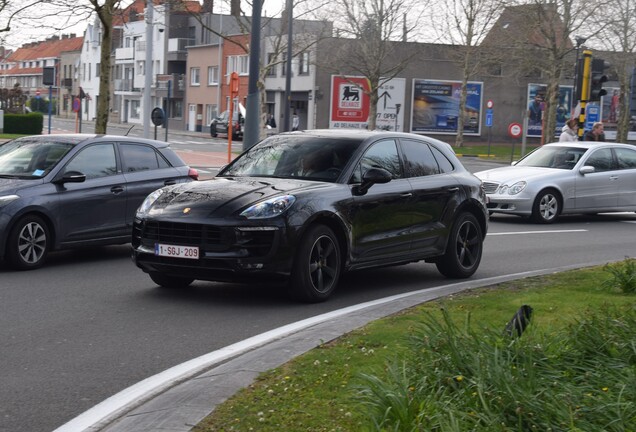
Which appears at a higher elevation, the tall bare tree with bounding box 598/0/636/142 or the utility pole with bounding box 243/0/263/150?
the tall bare tree with bounding box 598/0/636/142

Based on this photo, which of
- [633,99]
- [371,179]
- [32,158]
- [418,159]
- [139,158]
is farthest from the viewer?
[633,99]

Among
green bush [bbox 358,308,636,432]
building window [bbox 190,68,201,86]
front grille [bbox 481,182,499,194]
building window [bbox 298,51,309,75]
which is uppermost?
building window [bbox 298,51,309,75]

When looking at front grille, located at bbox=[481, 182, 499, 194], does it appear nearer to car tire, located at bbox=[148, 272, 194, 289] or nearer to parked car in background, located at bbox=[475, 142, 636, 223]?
parked car in background, located at bbox=[475, 142, 636, 223]

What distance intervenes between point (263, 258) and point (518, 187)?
11.1 metres

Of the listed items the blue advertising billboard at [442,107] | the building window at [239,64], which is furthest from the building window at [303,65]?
the building window at [239,64]

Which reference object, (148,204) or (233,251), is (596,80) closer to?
(148,204)

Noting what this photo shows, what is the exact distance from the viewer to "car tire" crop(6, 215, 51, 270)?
1130 centimetres

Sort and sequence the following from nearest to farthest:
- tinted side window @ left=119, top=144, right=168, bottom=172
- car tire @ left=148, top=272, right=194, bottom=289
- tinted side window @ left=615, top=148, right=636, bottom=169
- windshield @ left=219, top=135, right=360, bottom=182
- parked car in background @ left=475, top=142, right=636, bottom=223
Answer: car tire @ left=148, top=272, right=194, bottom=289, windshield @ left=219, top=135, right=360, bottom=182, tinted side window @ left=119, top=144, right=168, bottom=172, parked car in background @ left=475, top=142, right=636, bottom=223, tinted side window @ left=615, top=148, right=636, bottom=169

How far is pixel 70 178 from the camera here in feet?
39.3

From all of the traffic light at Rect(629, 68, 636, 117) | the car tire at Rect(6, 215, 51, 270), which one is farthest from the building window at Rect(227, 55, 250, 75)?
the car tire at Rect(6, 215, 51, 270)

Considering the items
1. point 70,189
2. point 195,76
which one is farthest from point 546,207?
point 195,76

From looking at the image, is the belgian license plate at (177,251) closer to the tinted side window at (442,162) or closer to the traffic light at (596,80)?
the tinted side window at (442,162)

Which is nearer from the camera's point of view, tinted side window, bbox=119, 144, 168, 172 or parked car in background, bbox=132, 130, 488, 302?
parked car in background, bbox=132, 130, 488, 302

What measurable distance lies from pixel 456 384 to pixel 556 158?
16.3 m
